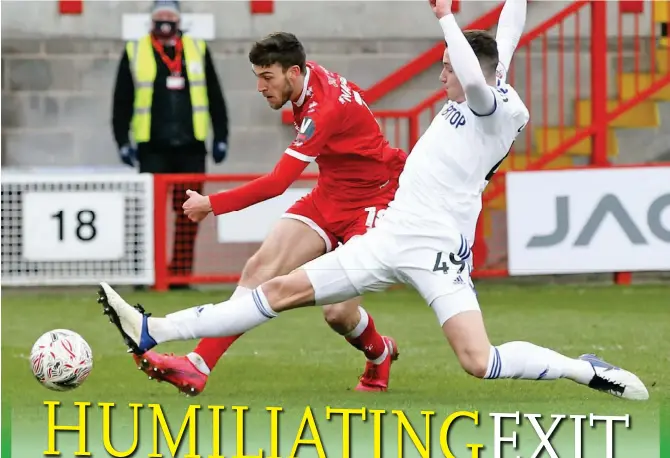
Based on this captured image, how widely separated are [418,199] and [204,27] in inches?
313

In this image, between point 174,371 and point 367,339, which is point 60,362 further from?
point 367,339

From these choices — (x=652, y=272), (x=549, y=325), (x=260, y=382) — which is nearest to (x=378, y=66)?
(x=652, y=272)

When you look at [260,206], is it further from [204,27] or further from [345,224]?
[345,224]

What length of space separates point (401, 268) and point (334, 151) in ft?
3.65

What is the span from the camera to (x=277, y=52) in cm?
773

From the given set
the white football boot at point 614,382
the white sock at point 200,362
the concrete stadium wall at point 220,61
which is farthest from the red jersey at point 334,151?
the concrete stadium wall at point 220,61

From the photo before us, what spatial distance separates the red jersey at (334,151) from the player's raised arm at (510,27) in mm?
875

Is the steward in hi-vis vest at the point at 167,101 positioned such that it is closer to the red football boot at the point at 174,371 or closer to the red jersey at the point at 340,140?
the red jersey at the point at 340,140

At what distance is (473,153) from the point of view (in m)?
7.04

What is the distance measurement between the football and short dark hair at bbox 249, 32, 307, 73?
158cm

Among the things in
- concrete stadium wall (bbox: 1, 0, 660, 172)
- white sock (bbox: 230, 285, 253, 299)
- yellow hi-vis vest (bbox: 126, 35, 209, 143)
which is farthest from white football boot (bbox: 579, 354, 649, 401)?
concrete stadium wall (bbox: 1, 0, 660, 172)

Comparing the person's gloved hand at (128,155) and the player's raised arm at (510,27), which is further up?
the player's raised arm at (510,27)

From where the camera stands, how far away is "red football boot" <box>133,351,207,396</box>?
7.50 metres

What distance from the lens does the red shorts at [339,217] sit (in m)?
8.14
